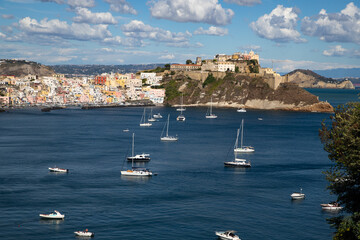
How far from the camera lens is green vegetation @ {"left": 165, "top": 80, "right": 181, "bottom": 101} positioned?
5886 inches

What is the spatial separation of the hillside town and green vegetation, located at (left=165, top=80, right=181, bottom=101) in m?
1.67

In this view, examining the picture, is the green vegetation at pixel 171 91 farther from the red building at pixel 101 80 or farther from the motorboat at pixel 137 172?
the motorboat at pixel 137 172

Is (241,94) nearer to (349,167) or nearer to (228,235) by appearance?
(228,235)

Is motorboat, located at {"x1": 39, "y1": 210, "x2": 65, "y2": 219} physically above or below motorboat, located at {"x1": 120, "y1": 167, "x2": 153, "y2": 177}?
A: below

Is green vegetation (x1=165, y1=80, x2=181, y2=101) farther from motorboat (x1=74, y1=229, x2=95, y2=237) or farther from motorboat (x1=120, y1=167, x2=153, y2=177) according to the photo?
motorboat (x1=74, y1=229, x2=95, y2=237)

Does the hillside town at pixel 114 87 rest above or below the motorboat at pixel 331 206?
above

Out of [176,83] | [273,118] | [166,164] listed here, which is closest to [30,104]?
[176,83]

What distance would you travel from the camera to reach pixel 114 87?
16375 centimetres

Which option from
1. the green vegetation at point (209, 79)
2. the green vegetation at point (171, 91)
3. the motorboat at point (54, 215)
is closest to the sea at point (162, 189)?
the motorboat at point (54, 215)

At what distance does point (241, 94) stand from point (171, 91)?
23.5 meters

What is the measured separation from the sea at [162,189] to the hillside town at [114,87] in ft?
255

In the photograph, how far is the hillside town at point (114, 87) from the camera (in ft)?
484

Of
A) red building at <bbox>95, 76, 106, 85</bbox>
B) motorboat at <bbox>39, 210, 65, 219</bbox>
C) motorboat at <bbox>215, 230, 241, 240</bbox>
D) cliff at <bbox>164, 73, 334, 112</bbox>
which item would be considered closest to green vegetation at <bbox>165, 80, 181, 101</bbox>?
cliff at <bbox>164, 73, 334, 112</bbox>

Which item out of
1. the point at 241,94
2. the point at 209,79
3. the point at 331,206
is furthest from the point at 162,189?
the point at 209,79
